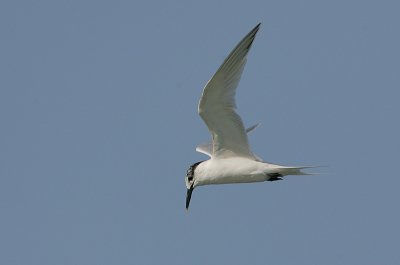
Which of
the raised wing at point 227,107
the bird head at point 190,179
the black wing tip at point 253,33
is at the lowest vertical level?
the bird head at point 190,179

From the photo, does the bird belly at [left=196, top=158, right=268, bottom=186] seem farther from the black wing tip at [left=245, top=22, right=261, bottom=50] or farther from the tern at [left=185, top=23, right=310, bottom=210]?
the black wing tip at [left=245, top=22, right=261, bottom=50]

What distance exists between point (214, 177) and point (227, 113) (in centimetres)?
136

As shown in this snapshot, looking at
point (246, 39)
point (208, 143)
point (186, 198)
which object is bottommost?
point (186, 198)

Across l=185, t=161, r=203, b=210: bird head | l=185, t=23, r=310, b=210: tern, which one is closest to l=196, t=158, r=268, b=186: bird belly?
l=185, t=23, r=310, b=210: tern

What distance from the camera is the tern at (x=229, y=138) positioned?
11602 millimetres

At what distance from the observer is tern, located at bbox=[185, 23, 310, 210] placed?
11602 mm

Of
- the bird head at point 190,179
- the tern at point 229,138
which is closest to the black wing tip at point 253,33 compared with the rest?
the tern at point 229,138

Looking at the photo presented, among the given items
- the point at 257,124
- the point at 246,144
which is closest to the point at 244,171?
the point at 246,144

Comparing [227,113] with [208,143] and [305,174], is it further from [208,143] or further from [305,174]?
[208,143]

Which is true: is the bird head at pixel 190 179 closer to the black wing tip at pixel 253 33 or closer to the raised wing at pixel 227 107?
the raised wing at pixel 227 107

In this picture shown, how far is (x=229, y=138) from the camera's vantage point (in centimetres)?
1259

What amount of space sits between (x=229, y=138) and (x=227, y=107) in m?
0.72

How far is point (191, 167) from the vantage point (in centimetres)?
1369

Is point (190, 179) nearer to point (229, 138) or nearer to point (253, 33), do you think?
point (229, 138)
